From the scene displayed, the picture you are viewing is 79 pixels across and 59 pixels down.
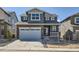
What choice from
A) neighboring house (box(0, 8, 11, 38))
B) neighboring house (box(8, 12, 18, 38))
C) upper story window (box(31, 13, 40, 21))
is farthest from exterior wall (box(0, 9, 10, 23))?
upper story window (box(31, 13, 40, 21))

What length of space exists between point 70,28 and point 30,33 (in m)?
4.00

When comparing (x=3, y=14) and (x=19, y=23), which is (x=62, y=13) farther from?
(x=3, y=14)

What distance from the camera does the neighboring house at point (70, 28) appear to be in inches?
708

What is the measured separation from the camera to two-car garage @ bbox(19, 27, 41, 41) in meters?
19.2

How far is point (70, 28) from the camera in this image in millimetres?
18469

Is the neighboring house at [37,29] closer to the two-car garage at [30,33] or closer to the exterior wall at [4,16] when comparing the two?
the two-car garage at [30,33]

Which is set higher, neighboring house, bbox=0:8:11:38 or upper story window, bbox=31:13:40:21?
upper story window, bbox=31:13:40:21

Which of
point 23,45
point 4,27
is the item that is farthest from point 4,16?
point 23,45

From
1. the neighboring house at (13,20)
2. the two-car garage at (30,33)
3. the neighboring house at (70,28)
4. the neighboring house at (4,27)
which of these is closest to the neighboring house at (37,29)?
the two-car garage at (30,33)

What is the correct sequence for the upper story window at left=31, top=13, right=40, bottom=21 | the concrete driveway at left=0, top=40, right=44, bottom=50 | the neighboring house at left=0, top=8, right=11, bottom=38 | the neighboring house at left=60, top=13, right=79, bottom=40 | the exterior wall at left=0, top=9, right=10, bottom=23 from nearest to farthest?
1. the concrete driveway at left=0, top=40, right=44, bottom=50
2. the neighboring house at left=0, top=8, right=11, bottom=38
3. the neighboring house at left=60, top=13, right=79, bottom=40
4. the exterior wall at left=0, top=9, right=10, bottom=23
5. the upper story window at left=31, top=13, right=40, bottom=21

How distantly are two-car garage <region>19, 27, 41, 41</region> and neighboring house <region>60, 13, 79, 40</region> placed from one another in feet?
8.55

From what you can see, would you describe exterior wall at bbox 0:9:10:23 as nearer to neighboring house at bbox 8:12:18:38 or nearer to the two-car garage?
neighboring house at bbox 8:12:18:38

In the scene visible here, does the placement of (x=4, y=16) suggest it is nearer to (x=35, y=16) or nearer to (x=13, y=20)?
(x=13, y=20)

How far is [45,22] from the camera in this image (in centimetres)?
2194
